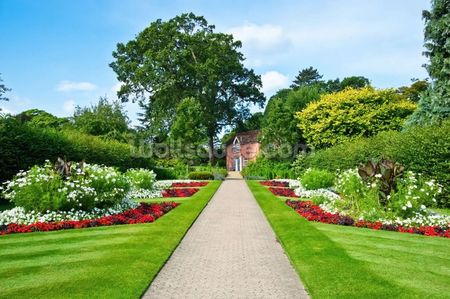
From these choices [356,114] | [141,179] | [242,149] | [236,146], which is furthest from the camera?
[236,146]

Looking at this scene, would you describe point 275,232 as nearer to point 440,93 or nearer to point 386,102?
point 440,93

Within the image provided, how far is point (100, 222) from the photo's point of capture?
1212 cm

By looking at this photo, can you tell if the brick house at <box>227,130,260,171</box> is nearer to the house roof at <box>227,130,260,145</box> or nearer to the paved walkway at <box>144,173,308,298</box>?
the house roof at <box>227,130,260,145</box>

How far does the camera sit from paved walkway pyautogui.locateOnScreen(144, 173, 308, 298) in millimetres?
6176

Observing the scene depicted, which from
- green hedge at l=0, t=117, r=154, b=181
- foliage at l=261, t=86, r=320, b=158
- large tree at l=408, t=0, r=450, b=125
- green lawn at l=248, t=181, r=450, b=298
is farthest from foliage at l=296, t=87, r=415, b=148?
green lawn at l=248, t=181, r=450, b=298

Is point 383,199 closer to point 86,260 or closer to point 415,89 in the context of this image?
point 86,260

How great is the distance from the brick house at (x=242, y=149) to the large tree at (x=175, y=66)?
12087mm

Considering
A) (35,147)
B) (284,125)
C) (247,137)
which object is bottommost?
(35,147)

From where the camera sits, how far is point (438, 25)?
22000 mm

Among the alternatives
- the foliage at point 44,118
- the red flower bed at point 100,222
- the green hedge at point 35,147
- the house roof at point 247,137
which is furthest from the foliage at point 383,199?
the house roof at point 247,137

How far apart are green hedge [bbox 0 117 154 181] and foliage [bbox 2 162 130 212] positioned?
4.24ft

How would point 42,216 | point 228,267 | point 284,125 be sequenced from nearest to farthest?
point 228,267 < point 42,216 < point 284,125

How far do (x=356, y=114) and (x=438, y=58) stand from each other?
15530 millimetres

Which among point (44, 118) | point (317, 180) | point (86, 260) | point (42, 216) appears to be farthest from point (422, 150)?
point (44, 118)
